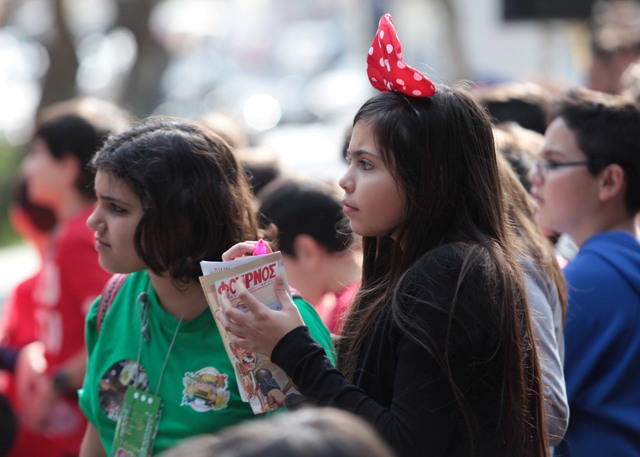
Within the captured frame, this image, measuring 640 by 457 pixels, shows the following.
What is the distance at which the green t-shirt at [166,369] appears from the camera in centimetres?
243

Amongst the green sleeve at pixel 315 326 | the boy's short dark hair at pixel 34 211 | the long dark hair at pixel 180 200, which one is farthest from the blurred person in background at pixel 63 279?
the green sleeve at pixel 315 326

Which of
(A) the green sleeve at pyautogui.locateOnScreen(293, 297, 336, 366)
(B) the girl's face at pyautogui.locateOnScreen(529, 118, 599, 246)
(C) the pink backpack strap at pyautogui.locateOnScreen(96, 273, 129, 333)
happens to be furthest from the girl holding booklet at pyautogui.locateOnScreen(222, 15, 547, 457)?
(B) the girl's face at pyautogui.locateOnScreen(529, 118, 599, 246)

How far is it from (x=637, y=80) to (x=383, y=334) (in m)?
2.92

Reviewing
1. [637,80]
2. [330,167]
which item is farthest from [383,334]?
[330,167]

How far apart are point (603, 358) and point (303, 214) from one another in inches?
48.4

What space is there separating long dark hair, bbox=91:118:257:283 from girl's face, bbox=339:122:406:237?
0.47 m

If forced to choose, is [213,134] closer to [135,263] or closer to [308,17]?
[135,263]

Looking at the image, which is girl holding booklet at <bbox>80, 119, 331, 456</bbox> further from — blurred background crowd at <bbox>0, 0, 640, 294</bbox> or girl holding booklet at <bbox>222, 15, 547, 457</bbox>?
blurred background crowd at <bbox>0, 0, 640, 294</bbox>

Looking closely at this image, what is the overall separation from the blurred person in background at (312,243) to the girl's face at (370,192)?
1347 millimetres

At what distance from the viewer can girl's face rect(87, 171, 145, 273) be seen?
100 inches

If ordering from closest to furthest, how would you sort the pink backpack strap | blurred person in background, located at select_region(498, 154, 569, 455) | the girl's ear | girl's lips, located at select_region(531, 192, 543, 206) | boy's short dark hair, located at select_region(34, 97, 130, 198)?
blurred person in background, located at select_region(498, 154, 569, 455), the pink backpack strap, the girl's ear, girl's lips, located at select_region(531, 192, 543, 206), boy's short dark hair, located at select_region(34, 97, 130, 198)

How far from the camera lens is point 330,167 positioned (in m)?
10.1

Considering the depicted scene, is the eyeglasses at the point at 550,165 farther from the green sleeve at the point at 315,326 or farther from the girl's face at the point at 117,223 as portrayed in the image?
the girl's face at the point at 117,223

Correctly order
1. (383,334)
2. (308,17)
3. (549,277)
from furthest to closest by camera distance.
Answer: (308,17), (549,277), (383,334)
